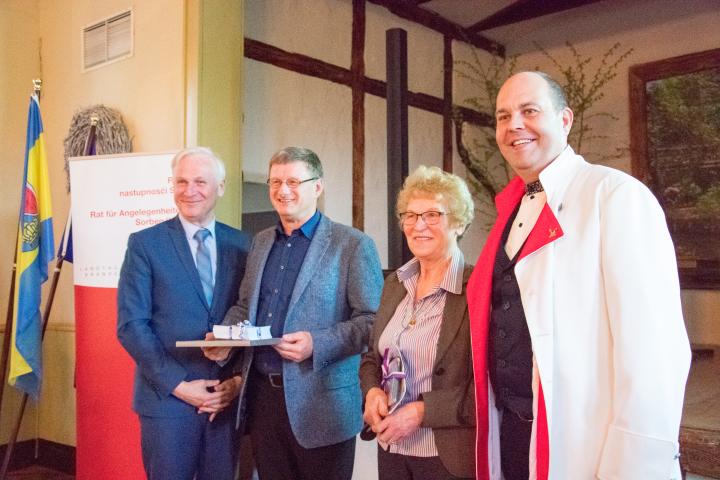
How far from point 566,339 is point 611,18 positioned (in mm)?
5799

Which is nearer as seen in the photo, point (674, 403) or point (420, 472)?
point (674, 403)

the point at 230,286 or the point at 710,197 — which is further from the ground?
the point at 710,197

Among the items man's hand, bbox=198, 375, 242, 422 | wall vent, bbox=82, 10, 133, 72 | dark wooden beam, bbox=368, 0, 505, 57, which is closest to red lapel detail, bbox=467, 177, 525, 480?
man's hand, bbox=198, 375, 242, 422

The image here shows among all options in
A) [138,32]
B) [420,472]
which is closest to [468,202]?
[420,472]

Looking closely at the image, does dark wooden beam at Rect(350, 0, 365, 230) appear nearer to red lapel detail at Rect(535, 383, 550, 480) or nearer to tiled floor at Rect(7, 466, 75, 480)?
tiled floor at Rect(7, 466, 75, 480)

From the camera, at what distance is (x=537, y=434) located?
4.57 ft

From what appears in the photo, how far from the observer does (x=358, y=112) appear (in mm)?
5309

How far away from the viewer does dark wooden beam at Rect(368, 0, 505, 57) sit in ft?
18.8

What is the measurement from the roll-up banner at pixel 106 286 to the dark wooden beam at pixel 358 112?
7.64 ft

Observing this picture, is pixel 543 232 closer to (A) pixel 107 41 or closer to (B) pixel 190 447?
(B) pixel 190 447

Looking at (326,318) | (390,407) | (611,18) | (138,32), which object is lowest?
(390,407)

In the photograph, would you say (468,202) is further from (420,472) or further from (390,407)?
(420,472)

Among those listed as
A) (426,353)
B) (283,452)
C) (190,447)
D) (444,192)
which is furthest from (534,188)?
(190,447)

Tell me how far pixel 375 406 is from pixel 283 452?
0.47 m
